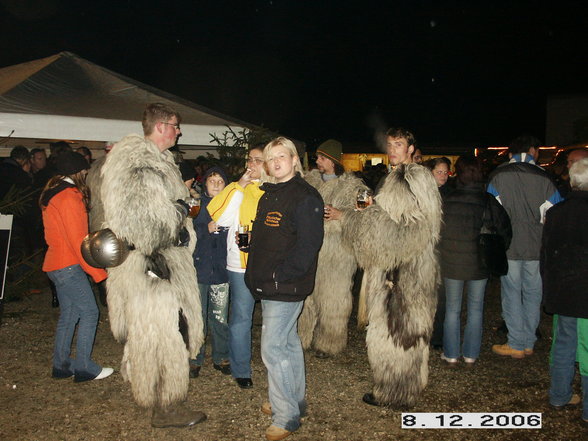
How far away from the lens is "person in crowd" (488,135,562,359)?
520 centimetres

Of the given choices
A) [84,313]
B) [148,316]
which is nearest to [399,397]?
[148,316]

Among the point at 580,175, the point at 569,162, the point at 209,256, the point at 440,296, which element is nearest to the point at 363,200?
the point at 209,256

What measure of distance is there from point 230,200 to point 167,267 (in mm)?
982

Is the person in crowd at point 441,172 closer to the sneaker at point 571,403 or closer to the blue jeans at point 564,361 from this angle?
the blue jeans at point 564,361

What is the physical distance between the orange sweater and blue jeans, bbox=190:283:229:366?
963mm

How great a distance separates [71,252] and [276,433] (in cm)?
239

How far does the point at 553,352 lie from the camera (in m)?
3.99

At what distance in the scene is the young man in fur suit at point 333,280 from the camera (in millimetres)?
5105

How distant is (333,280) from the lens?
511 cm

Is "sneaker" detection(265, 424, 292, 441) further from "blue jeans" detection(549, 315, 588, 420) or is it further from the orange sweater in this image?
"blue jeans" detection(549, 315, 588, 420)

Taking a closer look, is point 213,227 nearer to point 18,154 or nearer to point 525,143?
point 525,143

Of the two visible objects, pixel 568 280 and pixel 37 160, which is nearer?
pixel 568 280

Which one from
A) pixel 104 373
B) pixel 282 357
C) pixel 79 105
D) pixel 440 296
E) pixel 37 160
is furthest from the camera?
pixel 37 160

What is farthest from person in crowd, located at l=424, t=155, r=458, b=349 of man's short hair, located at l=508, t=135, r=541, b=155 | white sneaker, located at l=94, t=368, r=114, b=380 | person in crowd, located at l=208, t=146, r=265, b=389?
white sneaker, located at l=94, t=368, r=114, b=380
